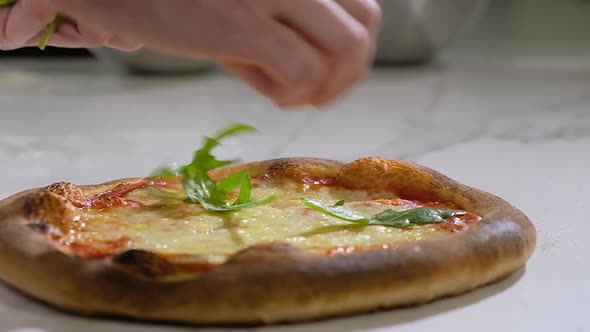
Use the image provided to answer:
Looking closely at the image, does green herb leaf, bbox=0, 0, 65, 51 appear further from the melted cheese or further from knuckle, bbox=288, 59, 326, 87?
knuckle, bbox=288, 59, 326, 87

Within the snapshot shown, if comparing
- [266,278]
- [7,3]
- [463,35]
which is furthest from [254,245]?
[463,35]

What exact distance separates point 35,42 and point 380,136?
3.59 ft

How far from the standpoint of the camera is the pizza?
117cm

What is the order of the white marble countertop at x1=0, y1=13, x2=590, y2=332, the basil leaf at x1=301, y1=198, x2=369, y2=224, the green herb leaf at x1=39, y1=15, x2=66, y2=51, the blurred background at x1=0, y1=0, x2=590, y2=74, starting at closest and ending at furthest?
the white marble countertop at x1=0, y1=13, x2=590, y2=332
the basil leaf at x1=301, y1=198, x2=369, y2=224
the green herb leaf at x1=39, y1=15, x2=66, y2=51
the blurred background at x1=0, y1=0, x2=590, y2=74

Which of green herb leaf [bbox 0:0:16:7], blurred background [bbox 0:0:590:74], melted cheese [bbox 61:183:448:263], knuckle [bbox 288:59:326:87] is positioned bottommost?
melted cheese [bbox 61:183:448:263]

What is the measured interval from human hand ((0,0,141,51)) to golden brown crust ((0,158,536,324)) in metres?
0.41

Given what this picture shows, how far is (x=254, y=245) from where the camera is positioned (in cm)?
125

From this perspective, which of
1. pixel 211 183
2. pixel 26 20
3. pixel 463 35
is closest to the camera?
pixel 211 183

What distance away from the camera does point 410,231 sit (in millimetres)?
1384

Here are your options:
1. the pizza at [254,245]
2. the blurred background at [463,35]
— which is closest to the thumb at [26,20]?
the pizza at [254,245]

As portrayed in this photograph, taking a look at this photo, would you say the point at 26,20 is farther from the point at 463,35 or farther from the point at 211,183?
the point at 463,35

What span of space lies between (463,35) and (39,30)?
9.07 feet

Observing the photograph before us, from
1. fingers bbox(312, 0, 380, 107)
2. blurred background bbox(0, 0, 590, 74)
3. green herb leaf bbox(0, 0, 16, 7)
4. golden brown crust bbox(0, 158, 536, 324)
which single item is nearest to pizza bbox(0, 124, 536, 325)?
golden brown crust bbox(0, 158, 536, 324)

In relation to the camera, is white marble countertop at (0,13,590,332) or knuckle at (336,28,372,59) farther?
white marble countertop at (0,13,590,332)
